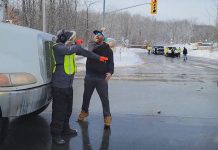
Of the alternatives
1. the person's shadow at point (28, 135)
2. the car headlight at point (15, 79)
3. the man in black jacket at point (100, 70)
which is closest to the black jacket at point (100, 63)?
the man in black jacket at point (100, 70)

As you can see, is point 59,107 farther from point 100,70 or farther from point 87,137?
point 100,70

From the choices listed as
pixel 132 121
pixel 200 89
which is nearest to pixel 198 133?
pixel 132 121

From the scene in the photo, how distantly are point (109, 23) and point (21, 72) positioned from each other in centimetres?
12453

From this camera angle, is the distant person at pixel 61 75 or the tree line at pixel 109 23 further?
the tree line at pixel 109 23

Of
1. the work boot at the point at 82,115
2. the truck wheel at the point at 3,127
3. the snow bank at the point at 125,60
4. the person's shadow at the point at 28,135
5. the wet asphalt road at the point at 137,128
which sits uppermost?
the truck wheel at the point at 3,127

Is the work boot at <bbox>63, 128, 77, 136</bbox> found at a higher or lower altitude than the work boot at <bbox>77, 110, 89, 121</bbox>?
lower

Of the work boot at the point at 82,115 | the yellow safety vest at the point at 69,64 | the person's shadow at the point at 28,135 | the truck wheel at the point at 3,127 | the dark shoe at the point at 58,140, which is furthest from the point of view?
the work boot at the point at 82,115

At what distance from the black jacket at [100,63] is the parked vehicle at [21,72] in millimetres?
1057

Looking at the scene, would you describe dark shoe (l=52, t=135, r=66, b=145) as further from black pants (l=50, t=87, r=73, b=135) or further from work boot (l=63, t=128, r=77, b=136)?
work boot (l=63, t=128, r=77, b=136)

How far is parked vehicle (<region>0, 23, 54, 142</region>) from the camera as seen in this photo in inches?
205

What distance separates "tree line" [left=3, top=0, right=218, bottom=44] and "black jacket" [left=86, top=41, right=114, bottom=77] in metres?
19.5

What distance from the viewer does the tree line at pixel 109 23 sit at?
33.8 m

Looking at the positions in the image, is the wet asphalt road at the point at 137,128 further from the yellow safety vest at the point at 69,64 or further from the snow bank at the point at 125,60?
the snow bank at the point at 125,60

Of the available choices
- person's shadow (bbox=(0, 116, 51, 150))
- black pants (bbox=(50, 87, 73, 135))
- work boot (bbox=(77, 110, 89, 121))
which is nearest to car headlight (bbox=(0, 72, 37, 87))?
black pants (bbox=(50, 87, 73, 135))
